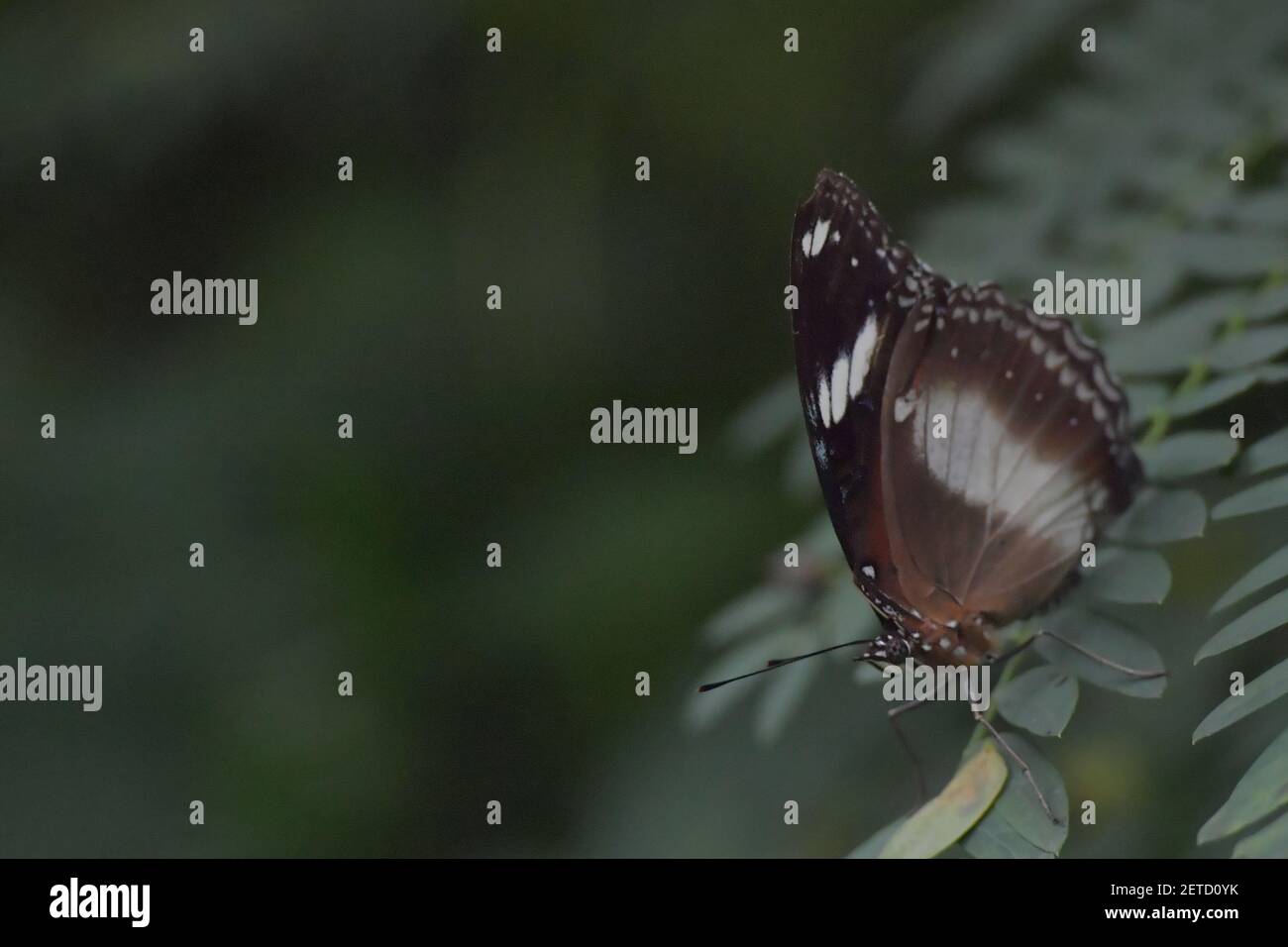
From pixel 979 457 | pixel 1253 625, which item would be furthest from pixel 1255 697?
pixel 979 457

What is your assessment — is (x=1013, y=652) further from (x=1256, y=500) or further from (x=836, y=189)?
(x=836, y=189)

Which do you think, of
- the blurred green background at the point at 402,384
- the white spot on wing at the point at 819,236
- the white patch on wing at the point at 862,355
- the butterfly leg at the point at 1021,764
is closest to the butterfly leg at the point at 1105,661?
the butterfly leg at the point at 1021,764

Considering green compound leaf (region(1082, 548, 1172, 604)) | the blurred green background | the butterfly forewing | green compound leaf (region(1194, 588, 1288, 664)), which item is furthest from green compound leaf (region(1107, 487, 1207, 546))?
the blurred green background

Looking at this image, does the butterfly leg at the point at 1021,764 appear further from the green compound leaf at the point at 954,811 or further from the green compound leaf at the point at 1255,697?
the green compound leaf at the point at 1255,697
